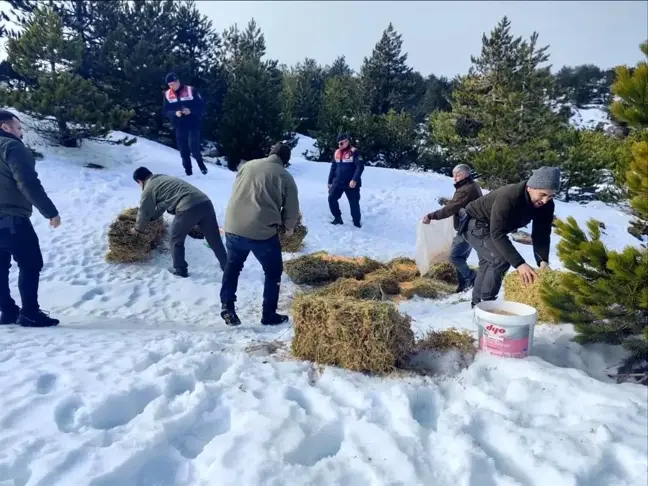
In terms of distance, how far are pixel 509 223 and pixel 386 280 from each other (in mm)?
2663

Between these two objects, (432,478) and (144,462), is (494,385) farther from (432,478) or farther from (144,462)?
(144,462)

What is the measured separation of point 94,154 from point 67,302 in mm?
6305

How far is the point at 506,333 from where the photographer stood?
3.22m

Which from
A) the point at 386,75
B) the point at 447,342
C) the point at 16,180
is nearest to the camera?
the point at 447,342

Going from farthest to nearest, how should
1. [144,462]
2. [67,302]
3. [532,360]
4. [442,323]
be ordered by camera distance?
[67,302] → [442,323] → [532,360] → [144,462]

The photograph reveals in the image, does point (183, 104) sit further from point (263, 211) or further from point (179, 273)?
point (263, 211)

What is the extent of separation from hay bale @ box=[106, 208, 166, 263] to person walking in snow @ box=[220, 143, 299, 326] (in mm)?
2270

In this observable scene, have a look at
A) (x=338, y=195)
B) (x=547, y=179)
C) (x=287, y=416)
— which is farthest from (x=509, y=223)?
(x=338, y=195)

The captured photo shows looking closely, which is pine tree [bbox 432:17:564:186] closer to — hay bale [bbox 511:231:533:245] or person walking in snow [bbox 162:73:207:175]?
hay bale [bbox 511:231:533:245]

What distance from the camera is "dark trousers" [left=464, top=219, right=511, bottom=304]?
426 cm

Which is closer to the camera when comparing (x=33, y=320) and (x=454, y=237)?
(x=33, y=320)

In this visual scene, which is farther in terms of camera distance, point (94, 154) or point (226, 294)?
point (94, 154)

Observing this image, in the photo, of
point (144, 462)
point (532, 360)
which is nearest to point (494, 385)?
point (532, 360)

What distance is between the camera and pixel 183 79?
1703 cm
